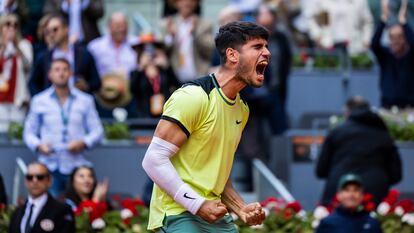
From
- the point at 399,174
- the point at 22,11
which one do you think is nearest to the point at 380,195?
the point at 399,174

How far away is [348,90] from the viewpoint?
22594mm

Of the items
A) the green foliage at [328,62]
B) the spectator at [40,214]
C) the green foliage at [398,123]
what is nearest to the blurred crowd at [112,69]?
the green foliage at [328,62]

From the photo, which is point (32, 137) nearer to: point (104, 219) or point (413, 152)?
point (104, 219)

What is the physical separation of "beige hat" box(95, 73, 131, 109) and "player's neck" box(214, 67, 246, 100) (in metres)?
9.74

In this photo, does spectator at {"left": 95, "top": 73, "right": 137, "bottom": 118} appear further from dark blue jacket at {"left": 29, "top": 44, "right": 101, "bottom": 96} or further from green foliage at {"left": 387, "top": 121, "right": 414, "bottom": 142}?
green foliage at {"left": 387, "top": 121, "right": 414, "bottom": 142}

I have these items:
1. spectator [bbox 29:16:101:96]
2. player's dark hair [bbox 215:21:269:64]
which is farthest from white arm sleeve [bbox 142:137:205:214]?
spectator [bbox 29:16:101:96]

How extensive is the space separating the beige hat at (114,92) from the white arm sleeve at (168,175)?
9.93 metres

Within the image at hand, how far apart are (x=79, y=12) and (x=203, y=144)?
37.0 feet

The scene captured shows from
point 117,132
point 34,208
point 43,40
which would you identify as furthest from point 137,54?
point 34,208

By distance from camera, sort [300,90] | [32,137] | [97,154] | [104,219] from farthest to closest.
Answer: [300,90]
[97,154]
[32,137]
[104,219]

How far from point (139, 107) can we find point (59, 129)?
331 cm

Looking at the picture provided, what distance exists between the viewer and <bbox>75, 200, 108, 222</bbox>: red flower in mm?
13672

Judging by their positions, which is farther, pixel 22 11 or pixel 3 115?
pixel 22 11

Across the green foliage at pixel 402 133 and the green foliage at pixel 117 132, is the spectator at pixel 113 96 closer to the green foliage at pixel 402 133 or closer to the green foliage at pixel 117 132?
the green foliage at pixel 117 132
